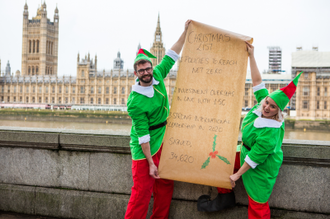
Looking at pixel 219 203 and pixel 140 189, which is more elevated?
pixel 140 189

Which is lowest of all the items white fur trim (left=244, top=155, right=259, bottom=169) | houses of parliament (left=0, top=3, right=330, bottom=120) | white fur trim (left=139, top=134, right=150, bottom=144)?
white fur trim (left=244, top=155, right=259, bottom=169)

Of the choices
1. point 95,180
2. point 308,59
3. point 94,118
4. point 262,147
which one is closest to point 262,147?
point 262,147

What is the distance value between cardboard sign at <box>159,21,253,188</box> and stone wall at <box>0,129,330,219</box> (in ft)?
1.52

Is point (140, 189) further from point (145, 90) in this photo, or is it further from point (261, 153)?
point (261, 153)

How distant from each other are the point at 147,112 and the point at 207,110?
0.39 meters

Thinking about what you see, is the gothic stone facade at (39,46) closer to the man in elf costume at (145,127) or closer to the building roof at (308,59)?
the building roof at (308,59)

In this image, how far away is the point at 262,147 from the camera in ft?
5.73

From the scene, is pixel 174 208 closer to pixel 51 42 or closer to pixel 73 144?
pixel 73 144

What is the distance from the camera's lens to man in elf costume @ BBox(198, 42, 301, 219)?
176 centimetres

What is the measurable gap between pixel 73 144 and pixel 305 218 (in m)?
1.92

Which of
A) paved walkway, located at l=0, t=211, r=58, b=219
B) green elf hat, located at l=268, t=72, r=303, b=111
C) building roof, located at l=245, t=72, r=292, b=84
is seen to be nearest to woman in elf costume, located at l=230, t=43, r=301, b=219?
green elf hat, located at l=268, t=72, r=303, b=111

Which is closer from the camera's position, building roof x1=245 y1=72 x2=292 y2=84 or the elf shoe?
the elf shoe

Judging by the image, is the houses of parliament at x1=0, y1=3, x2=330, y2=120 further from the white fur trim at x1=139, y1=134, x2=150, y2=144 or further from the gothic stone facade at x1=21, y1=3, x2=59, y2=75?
the white fur trim at x1=139, y1=134, x2=150, y2=144

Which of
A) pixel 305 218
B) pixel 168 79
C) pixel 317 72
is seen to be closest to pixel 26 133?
pixel 305 218
